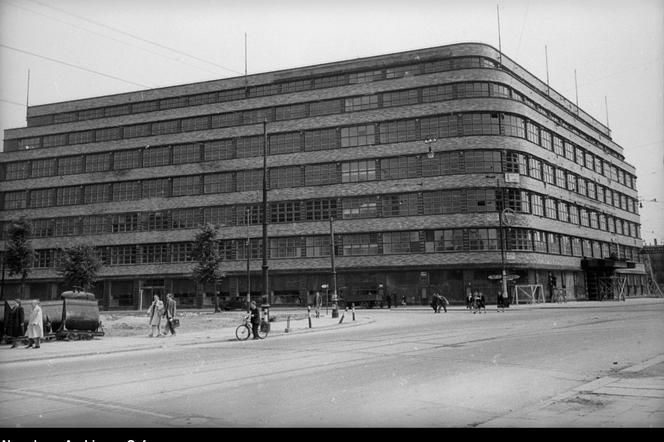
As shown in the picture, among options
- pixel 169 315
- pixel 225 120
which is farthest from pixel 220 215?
pixel 169 315

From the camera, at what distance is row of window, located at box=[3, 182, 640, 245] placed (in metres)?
55.8

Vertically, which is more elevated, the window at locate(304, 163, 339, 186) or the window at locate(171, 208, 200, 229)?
the window at locate(304, 163, 339, 186)

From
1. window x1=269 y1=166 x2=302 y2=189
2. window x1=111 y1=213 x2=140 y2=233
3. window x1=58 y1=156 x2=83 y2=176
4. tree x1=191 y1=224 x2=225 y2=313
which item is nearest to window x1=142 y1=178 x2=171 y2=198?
window x1=111 y1=213 x2=140 y2=233

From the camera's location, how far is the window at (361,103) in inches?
2397

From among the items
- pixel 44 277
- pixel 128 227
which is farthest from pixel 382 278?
pixel 44 277

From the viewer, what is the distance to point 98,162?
71625 mm

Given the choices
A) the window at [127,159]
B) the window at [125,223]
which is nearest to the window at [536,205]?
the window at [125,223]

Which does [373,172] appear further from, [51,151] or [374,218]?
[51,151]

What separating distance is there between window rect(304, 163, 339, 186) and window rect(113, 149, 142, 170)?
2133 centimetres

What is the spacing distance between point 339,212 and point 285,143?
1009cm

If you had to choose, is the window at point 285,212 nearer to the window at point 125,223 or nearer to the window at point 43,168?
the window at point 125,223

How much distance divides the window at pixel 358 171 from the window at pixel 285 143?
5797 mm

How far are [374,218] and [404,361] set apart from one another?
4617 centimetres

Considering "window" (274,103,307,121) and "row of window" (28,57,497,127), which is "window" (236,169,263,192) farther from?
"row of window" (28,57,497,127)
